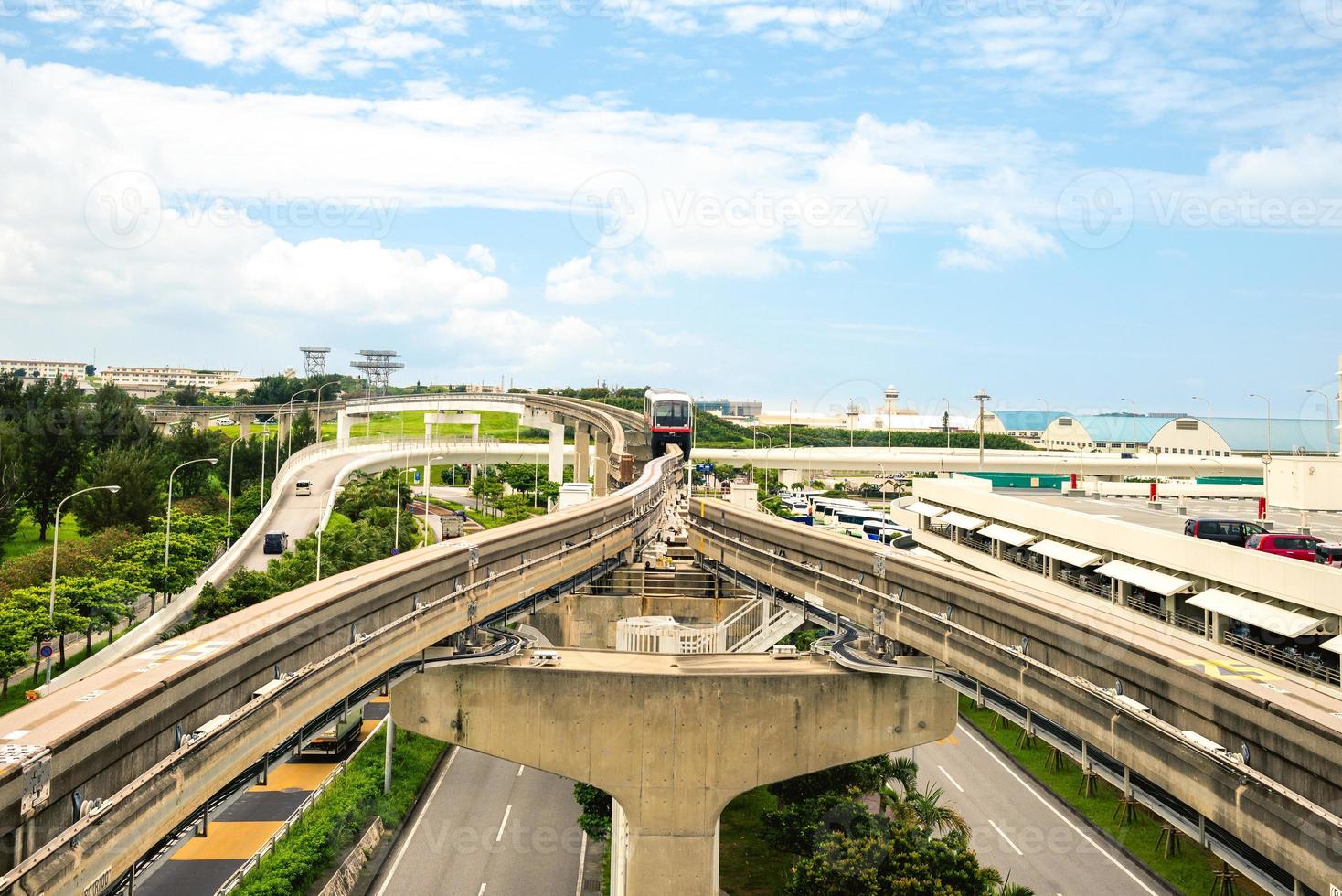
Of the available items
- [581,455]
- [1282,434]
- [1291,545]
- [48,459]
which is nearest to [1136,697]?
[1291,545]

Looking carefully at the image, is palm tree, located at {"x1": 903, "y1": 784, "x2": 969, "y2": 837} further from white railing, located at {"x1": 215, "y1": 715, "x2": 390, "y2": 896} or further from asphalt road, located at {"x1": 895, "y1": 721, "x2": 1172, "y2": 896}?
white railing, located at {"x1": 215, "y1": 715, "x2": 390, "y2": 896}

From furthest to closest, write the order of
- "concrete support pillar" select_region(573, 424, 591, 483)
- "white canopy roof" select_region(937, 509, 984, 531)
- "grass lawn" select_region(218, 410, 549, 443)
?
"grass lawn" select_region(218, 410, 549, 443) → "concrete support pillar" select_region(573, 424, 591, 483) → "white canopy roof" select_region(937, 509, 984, 531)

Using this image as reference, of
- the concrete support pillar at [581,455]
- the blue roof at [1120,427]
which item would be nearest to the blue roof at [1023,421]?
the blue roof at [1120,427]

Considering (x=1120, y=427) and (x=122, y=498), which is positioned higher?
(x=1120, y=427)

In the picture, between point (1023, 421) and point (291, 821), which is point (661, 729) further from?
point (1023, 421)

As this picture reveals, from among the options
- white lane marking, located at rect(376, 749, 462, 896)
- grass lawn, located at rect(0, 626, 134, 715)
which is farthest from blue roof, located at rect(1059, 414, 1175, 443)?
grass lawn, located at rect(0, 626, 134, 715)

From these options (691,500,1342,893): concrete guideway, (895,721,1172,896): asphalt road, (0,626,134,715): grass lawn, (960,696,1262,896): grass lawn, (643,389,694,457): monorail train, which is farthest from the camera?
(643,389,694,457): monorail train

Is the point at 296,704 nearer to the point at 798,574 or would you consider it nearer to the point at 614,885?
the point at 614,885

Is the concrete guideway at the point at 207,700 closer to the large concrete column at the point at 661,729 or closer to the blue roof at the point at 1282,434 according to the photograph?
the large concrete column at the point at 661,729
